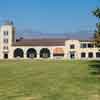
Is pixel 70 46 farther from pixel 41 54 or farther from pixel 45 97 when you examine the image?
pixel 45 97

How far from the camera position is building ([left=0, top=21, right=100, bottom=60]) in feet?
376

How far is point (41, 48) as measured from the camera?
119m

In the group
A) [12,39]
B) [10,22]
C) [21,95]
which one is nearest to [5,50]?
[12,39]

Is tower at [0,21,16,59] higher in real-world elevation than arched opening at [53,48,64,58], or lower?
higher

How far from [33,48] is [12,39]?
8328 millimetres

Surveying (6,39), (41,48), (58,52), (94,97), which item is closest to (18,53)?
(6,39)

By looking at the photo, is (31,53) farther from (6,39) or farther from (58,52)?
(58,52)

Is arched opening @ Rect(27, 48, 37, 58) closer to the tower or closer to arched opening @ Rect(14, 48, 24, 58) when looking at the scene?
arched opening @ Rect(14, 48, 24, 58)

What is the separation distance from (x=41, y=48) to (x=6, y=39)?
12.7 m

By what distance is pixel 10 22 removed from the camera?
419 feet

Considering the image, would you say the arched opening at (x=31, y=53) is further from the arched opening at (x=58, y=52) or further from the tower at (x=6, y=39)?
the arched opening at (x=58, y=52)

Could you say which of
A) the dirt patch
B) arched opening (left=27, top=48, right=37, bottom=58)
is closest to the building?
arched opening (left=27, top=48, right=37, bottom=58)

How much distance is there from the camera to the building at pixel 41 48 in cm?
11450

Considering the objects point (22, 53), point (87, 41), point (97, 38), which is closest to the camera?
point (97, 38)
